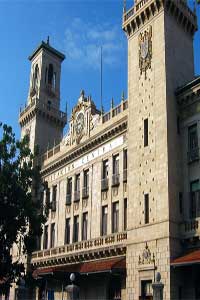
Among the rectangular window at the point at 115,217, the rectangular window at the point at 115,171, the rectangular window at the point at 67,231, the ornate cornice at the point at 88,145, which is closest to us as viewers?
the rectangular window at the point at 115,217

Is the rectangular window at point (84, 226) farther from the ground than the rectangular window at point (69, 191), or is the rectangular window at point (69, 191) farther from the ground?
the rectangular window at point (69, 191)

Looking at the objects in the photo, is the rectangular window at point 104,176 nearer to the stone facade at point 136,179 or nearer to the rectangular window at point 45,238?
the stone facade at point 136,179

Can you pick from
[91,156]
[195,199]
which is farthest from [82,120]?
[195,199]

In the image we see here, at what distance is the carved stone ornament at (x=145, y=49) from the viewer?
3381cm

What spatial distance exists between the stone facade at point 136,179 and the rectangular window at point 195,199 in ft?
0.31

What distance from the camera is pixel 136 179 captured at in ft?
104

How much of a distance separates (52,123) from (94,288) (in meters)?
23.9

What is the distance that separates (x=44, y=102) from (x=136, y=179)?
82.8 ft

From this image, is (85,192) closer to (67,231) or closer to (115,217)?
(67,231)

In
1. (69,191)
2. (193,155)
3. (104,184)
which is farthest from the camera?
(69,191)

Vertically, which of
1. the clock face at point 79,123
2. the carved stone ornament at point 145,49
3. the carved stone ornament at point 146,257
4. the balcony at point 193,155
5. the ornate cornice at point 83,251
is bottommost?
the carved stone ornament at point 146,257

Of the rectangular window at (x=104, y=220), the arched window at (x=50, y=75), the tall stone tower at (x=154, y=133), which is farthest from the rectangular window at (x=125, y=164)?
the arched window at (x=50, y=75)

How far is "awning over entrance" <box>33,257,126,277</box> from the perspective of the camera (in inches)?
1207

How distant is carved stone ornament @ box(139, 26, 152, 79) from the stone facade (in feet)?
0.28
